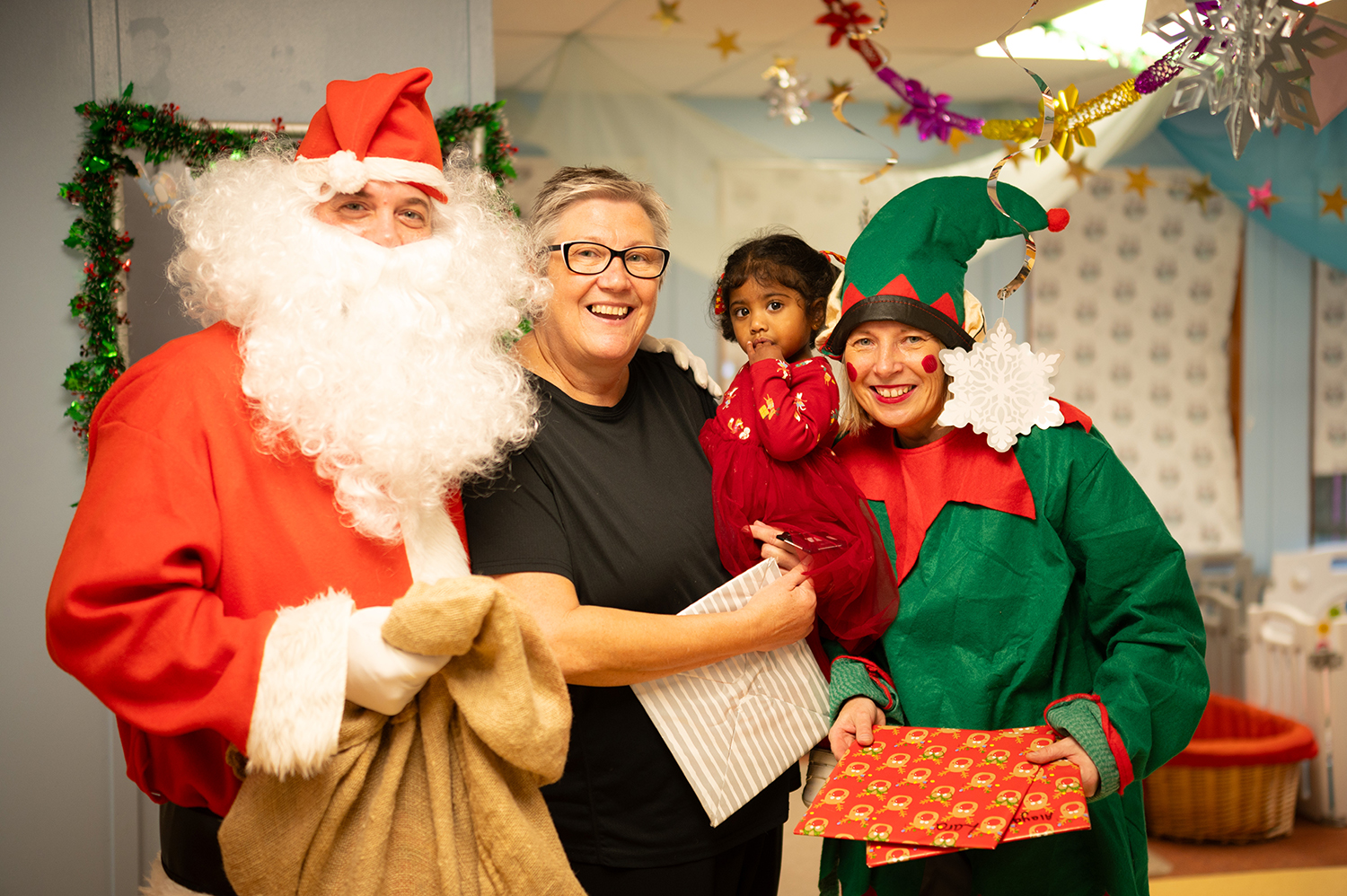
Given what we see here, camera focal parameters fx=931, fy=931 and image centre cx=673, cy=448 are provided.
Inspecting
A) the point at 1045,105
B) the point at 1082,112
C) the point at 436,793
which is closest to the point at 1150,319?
the point at 1082,112

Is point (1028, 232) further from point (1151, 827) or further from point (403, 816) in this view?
point (1151, 827)

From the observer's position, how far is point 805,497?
1.71 metres

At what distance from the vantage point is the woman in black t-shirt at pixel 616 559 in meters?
1.50

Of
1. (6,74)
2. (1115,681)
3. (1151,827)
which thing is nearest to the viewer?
(1115,681)

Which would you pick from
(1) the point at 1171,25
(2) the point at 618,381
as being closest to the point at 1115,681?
(2) the point at 618,381

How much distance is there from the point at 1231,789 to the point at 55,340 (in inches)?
180

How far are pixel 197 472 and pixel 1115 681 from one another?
146cm

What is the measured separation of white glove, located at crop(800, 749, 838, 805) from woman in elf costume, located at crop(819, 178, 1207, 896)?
11 cm

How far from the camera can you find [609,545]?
1.59 meters

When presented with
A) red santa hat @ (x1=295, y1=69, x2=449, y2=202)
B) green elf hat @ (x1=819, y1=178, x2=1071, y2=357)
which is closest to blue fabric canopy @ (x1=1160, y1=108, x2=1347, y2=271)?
green elf hat @ (x1=819, y1=178, x2=1071, y2=357)

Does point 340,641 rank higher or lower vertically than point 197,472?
lower

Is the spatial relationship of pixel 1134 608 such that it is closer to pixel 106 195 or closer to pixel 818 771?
pixel 818 771

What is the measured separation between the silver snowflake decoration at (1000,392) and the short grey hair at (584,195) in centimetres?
62

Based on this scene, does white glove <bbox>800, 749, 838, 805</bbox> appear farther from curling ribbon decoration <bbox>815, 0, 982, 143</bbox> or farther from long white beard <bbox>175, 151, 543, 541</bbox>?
curling ribbon decoration <bbox>815, 0, 982, 143</bbox>
